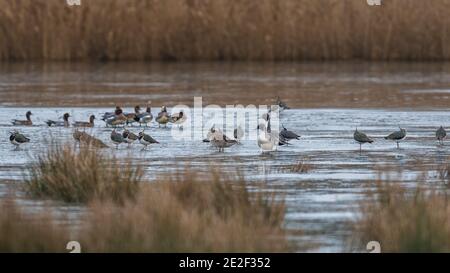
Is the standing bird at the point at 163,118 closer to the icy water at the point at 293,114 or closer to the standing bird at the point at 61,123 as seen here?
the icy water at the point at 293,114

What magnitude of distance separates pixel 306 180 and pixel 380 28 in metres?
18.2

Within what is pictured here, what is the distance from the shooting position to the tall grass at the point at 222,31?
1233 inches

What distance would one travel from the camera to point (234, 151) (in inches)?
664

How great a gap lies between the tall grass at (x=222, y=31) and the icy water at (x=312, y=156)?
29.8ft

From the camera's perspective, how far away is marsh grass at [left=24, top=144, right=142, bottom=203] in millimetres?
11930

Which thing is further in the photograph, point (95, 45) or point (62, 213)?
point (95, 45)

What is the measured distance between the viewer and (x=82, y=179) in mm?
12086

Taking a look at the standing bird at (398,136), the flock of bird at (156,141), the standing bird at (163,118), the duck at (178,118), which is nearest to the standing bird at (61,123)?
the flock of bird at (156,141)

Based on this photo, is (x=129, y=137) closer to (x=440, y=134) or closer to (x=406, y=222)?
(x=440, y=134)

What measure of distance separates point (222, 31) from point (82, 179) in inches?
783

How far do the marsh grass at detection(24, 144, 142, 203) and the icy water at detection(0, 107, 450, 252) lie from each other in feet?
2.34

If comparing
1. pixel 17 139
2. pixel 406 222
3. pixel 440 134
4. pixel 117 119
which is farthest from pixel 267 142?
pixel 406 222

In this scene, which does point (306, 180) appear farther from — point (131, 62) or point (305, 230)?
point (131, 62)
